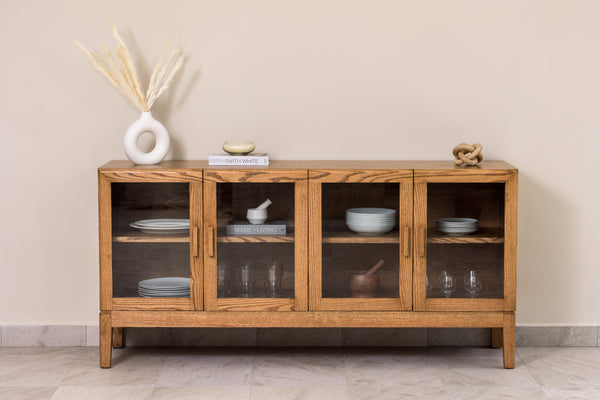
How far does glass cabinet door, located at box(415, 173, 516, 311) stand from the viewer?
3041 mm

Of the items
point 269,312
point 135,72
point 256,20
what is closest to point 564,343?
point 269,312

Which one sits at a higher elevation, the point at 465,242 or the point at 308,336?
the point at 465,242

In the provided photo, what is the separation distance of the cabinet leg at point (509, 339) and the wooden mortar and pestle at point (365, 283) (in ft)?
1.82

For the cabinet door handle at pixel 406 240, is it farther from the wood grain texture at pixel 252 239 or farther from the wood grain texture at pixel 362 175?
the wood grain texture at pixel 252 239

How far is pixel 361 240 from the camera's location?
309 cm

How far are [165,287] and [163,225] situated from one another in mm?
258

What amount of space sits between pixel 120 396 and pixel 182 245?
640mm

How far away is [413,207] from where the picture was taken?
305cm

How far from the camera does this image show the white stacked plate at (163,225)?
3.09 m

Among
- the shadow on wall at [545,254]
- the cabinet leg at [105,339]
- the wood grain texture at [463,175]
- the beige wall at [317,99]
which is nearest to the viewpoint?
the wood grain texture at [463,175]

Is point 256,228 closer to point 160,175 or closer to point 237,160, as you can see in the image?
point 237,160

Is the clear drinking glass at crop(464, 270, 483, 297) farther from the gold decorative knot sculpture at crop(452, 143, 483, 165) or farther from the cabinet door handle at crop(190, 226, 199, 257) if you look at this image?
the cabinet door handle at crop(190, 226, 199, 257)

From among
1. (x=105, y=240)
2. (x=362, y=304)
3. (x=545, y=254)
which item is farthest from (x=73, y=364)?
(x=545, y=254)

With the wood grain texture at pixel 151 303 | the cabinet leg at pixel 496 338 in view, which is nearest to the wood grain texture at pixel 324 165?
the wood grain texture at pixel 151 303
